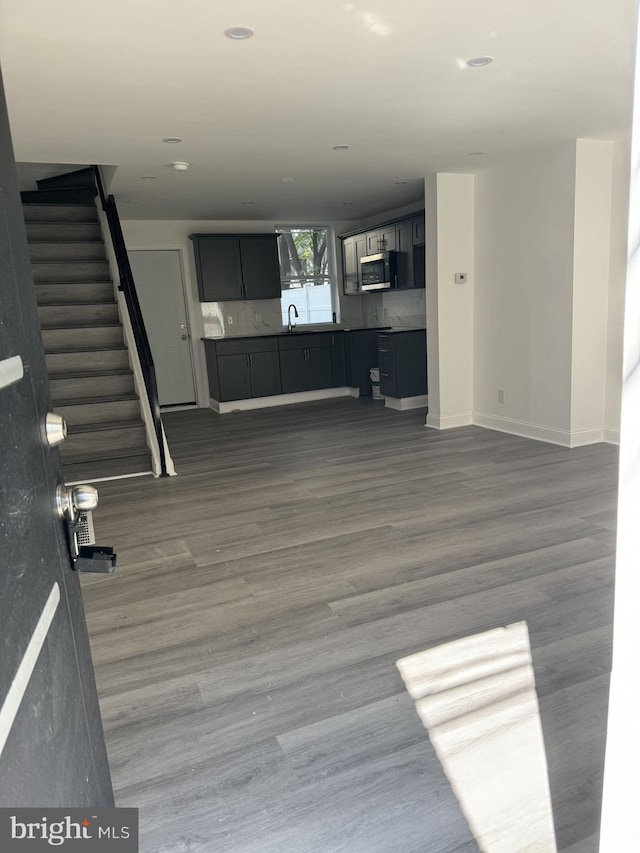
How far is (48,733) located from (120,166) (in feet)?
15.6

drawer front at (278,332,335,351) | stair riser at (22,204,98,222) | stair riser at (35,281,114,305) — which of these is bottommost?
drawer front at (278,332,335,351)

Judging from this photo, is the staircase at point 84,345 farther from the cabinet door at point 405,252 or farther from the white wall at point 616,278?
the white wall at point 616,278

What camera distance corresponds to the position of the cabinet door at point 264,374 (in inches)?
303

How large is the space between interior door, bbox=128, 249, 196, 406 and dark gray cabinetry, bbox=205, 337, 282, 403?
0.47 metres

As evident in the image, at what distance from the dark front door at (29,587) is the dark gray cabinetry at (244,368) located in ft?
21.7

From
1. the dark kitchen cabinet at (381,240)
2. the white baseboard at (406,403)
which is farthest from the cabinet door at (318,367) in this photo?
the dark kitchen cabinet at (381,240)

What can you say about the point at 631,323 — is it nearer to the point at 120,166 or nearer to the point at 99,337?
the point at 120,166

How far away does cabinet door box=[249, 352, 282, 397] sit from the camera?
770cm

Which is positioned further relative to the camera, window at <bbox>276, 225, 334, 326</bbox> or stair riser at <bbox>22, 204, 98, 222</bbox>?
window at <bbox>276, 225, 334, 326</bbox>

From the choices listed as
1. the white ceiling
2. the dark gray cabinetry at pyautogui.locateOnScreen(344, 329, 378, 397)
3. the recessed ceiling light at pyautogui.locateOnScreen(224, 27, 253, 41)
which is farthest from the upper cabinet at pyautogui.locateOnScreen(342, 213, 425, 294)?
the recessed ceiling light at pyautogui.locateOnScreen(224, 27, 253, 41)

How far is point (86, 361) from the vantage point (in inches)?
203

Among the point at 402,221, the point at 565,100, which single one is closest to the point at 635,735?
the point at 565,100

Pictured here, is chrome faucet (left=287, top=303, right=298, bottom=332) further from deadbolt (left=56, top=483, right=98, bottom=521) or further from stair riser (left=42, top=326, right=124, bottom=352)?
deadbolt (left=56, top=483, right=98, bottom=521)

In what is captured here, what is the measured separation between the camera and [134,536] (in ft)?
11.7
